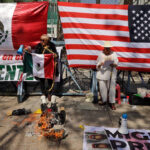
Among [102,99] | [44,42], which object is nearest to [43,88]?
[44,42]

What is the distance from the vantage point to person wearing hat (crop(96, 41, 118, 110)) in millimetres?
4531

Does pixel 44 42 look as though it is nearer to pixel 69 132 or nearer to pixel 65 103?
pixel 65 103

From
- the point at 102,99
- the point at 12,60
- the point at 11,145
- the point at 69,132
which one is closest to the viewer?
the point at 11,145

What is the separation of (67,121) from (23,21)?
10.3 ft

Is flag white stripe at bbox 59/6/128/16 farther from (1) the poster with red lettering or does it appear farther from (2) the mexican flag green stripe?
(1) the poster with red lettering

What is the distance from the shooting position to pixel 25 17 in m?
4.99

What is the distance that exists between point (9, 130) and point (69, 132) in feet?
4.39

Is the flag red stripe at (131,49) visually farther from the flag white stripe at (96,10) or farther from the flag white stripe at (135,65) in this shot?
the flag white stripe at (96,10)

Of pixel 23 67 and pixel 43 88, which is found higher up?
pixel 23 67

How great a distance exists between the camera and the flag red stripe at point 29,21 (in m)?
4.96

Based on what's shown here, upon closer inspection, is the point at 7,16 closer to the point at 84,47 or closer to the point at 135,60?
the point at 84,47

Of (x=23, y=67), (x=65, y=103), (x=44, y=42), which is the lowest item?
(x=65, y=103)

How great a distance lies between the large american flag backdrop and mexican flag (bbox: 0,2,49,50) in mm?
614

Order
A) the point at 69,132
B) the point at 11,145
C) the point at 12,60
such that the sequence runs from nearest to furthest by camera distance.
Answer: the point at 11,145
the point at 69,132
the point at 12,60
